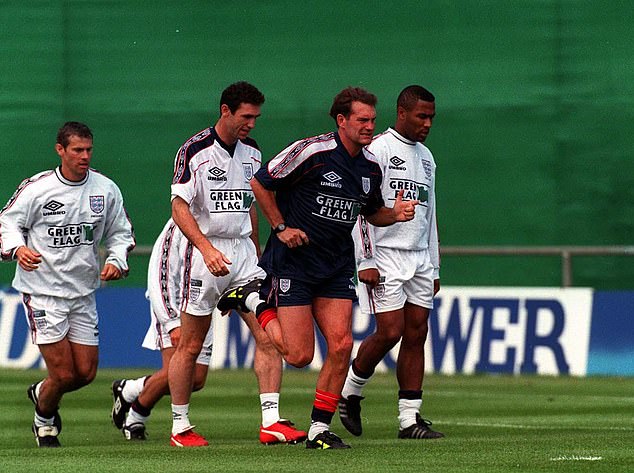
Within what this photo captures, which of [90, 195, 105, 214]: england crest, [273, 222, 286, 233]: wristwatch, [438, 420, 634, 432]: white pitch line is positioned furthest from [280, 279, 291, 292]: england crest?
[438, 420, 634, 432]: white pitch line

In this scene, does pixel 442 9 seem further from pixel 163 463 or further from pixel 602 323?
pixel 163 463

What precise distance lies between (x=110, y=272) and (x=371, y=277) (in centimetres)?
172

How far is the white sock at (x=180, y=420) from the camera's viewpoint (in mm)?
10542

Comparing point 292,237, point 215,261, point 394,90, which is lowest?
point 215,261

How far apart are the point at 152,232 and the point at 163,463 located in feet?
36.0

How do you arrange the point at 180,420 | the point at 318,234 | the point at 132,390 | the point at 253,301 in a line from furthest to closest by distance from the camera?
the point at 132,390, the point at 180,420, the point at 253,301, the point at 318,234

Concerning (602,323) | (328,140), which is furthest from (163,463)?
(602,323)

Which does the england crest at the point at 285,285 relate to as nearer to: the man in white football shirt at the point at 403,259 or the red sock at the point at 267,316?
the red sock at the point at 267,316

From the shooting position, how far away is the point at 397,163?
11195 mm

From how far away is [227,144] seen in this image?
10836 mm

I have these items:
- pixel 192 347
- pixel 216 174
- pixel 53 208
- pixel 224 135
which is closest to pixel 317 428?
pixel 192 347

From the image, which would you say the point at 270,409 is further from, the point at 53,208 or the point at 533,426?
the point at 533,426

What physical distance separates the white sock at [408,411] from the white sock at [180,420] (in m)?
1.43

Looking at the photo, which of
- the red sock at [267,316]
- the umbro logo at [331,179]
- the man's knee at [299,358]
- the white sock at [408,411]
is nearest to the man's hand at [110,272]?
the red sock at [267,316]
